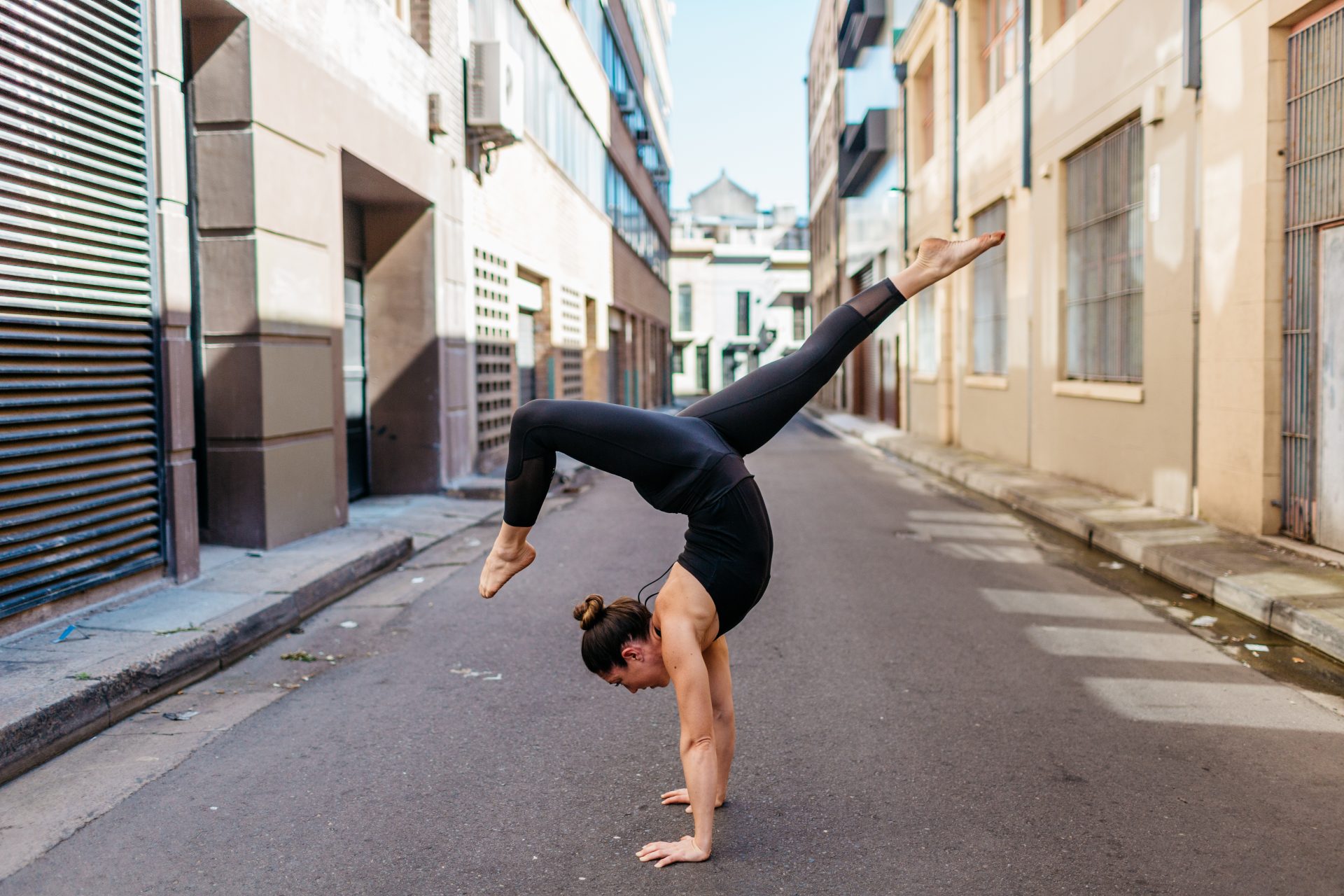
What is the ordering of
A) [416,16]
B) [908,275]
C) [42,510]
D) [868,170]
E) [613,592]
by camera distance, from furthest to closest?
[868,170], [416,16], [613,592], [42,510], [908,275]

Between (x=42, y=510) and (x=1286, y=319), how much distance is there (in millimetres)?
8168

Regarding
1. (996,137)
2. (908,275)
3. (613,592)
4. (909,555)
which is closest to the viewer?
(908,275)

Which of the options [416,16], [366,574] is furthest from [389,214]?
[366,574]

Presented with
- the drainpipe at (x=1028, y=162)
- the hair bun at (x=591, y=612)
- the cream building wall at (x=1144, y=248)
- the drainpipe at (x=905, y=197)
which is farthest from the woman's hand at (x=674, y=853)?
the drainpipe at (x=905, y=197)

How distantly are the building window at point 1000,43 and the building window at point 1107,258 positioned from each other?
11.2ft

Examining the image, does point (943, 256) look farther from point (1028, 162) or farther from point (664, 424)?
point (1028, 162)

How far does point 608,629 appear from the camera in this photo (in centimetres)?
311

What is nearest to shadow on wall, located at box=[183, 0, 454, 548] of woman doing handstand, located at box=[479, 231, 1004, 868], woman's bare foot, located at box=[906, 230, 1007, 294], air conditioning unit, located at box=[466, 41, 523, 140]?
air conditioning unit, located at box=[466, 41, 523, 140]

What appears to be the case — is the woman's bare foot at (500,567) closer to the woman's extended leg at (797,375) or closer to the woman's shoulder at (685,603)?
the woman's shoulder at (685,603)

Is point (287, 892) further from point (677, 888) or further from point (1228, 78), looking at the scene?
point (1228, 78)

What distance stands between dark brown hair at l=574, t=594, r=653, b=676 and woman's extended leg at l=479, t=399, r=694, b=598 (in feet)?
0.88

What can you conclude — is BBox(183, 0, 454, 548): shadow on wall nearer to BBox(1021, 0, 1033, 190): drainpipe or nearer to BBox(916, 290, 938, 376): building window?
BBox(1021, 0, 1033, 190): drainpipe

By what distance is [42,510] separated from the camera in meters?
5.29

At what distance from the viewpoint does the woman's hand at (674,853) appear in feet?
9.84
